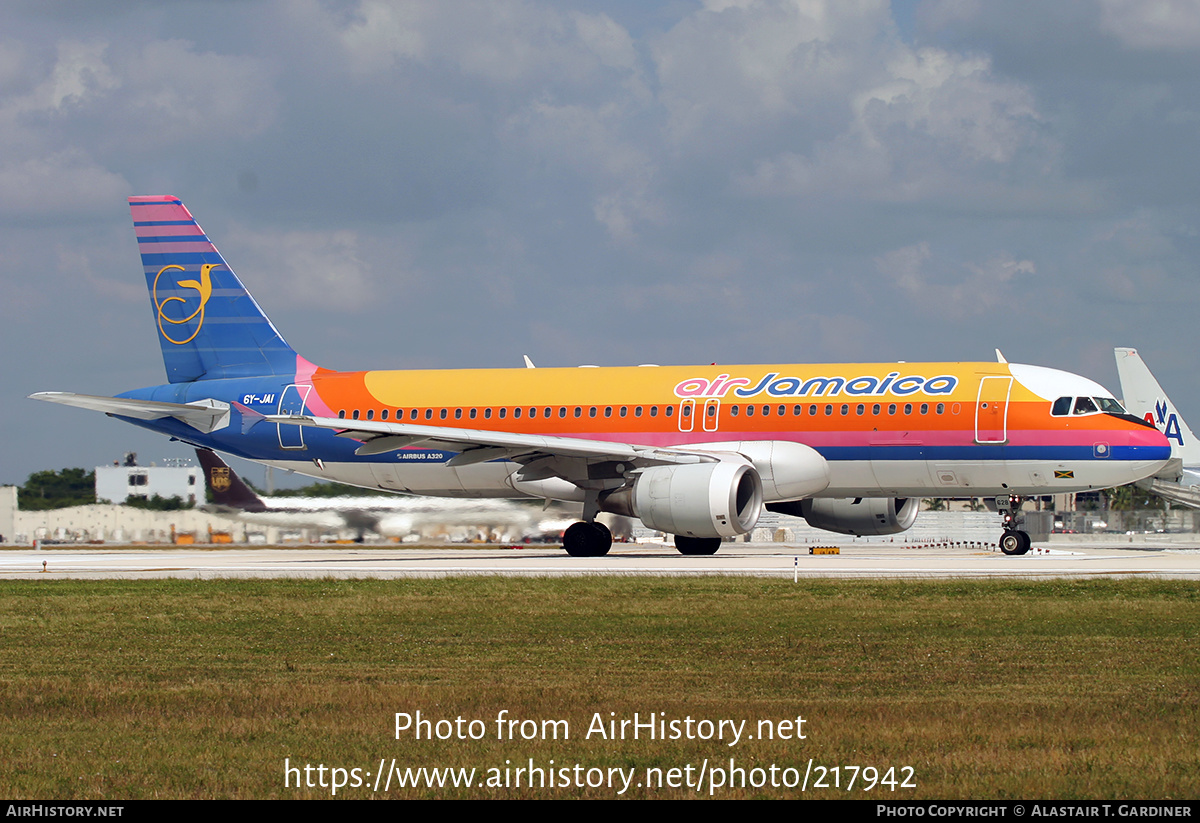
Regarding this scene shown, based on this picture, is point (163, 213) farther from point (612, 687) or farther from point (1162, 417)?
point (1162, 417)

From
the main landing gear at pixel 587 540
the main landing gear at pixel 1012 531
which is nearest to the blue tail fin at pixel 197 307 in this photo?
the main landing gear at pixel 587 540

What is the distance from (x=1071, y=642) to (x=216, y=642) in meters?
9.06

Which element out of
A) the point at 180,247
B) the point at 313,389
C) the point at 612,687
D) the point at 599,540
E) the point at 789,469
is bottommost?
the point at 612,687

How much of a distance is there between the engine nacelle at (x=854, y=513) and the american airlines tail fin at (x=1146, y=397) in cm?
3364

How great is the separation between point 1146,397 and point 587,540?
4296cm

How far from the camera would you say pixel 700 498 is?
2922cm

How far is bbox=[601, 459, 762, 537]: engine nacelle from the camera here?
1150 inches

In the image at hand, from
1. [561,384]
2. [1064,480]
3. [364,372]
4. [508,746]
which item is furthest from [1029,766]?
[364,372]

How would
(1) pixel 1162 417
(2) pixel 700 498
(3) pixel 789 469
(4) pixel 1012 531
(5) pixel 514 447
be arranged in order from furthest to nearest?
1. (1) pixel 1162 417
2. (4) pixel 1012 531
3. (5) pixel 514 447
4. (3) pixel 789 469
5. (2) pixel 700 498

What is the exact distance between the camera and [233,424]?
37.0 m

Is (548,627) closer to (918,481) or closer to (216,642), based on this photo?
(216,642)

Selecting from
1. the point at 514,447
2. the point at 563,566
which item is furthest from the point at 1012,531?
the point at 514,447

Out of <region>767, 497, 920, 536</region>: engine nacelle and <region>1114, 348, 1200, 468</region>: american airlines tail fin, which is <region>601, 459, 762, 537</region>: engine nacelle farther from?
<region>1114, 348, 1200, 468</region>: american airlines tail fin
